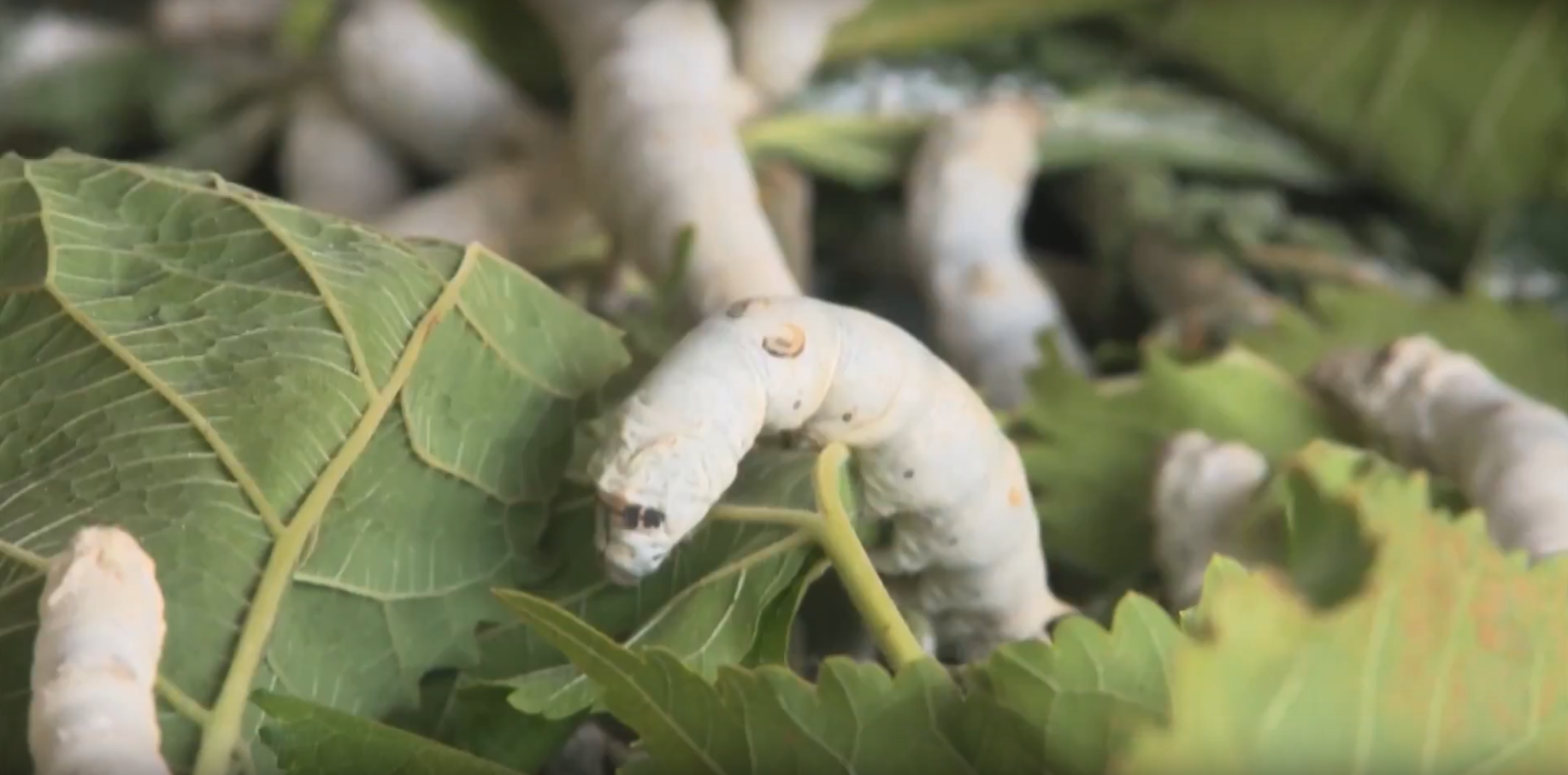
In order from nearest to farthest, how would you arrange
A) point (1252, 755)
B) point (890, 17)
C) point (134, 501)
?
1. point (1252, 755)
2. point (134, 501)
3. point (890, 17)

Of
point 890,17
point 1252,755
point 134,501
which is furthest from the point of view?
point 890,17

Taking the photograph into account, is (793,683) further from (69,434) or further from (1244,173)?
(1244,173)

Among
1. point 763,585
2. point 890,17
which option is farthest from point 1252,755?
point 890,17

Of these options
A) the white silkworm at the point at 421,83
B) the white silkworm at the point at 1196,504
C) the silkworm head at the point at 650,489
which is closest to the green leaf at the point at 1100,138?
the white silkworm at the point at 421,83

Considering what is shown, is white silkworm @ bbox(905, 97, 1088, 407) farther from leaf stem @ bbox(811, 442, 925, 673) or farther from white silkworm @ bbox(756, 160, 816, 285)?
leaf stem @ bbox(811, 442, 925, 673)

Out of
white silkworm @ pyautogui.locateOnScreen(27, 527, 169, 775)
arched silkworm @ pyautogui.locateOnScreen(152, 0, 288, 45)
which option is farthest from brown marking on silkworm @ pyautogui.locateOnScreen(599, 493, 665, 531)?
arched silkworm @ pyautogui.locateOnScreen(152, 0, 288, 45)

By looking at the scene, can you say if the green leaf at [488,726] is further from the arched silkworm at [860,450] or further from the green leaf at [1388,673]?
the green leaf at [1388,673]

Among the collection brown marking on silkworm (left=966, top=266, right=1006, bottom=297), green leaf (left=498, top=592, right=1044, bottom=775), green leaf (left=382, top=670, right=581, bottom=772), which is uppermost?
green leaf (left=498, top=592, right=1044, bottom=775)
